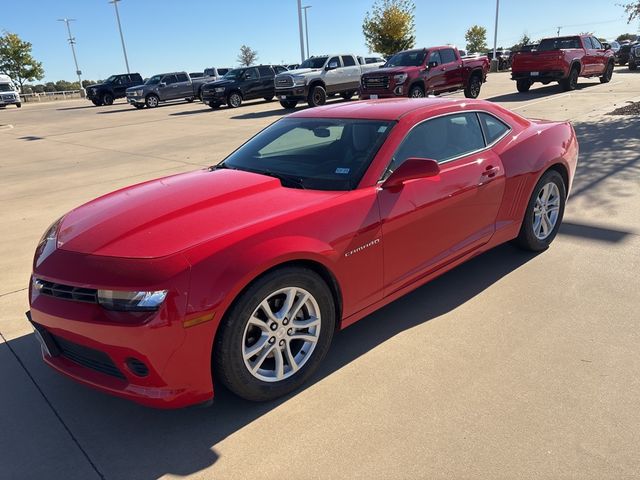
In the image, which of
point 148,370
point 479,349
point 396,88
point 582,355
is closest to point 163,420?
point 148,370

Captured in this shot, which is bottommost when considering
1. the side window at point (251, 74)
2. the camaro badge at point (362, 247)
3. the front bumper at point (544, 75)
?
the camaro badge at point (362, 247)

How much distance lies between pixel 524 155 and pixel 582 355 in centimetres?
181

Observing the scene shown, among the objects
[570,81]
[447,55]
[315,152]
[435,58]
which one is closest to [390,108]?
[315,152]

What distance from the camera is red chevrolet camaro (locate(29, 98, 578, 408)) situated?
236 cm

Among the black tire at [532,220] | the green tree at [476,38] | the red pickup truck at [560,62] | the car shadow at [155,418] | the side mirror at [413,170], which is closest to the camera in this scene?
the car shadow at [155,418]

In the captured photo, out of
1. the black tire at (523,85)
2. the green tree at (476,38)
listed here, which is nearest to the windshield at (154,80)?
the black tire at (523,85)

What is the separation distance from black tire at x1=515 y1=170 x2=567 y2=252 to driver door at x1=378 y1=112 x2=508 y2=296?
55cm

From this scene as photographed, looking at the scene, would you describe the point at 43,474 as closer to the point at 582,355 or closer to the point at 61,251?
the point at 61,251

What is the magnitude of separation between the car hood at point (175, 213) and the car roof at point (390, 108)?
88 cm

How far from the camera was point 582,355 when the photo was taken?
9.91 ft

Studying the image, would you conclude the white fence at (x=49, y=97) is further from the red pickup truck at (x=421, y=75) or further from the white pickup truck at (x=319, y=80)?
the red pickup truck at (x=421, y=75)

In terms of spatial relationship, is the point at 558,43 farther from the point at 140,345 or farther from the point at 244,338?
the point at 140,345

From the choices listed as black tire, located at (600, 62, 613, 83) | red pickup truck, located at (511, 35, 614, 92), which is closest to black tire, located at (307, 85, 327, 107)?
red pickup truck, located at (511, 35, 614, 92)

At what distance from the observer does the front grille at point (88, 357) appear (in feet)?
8.08
